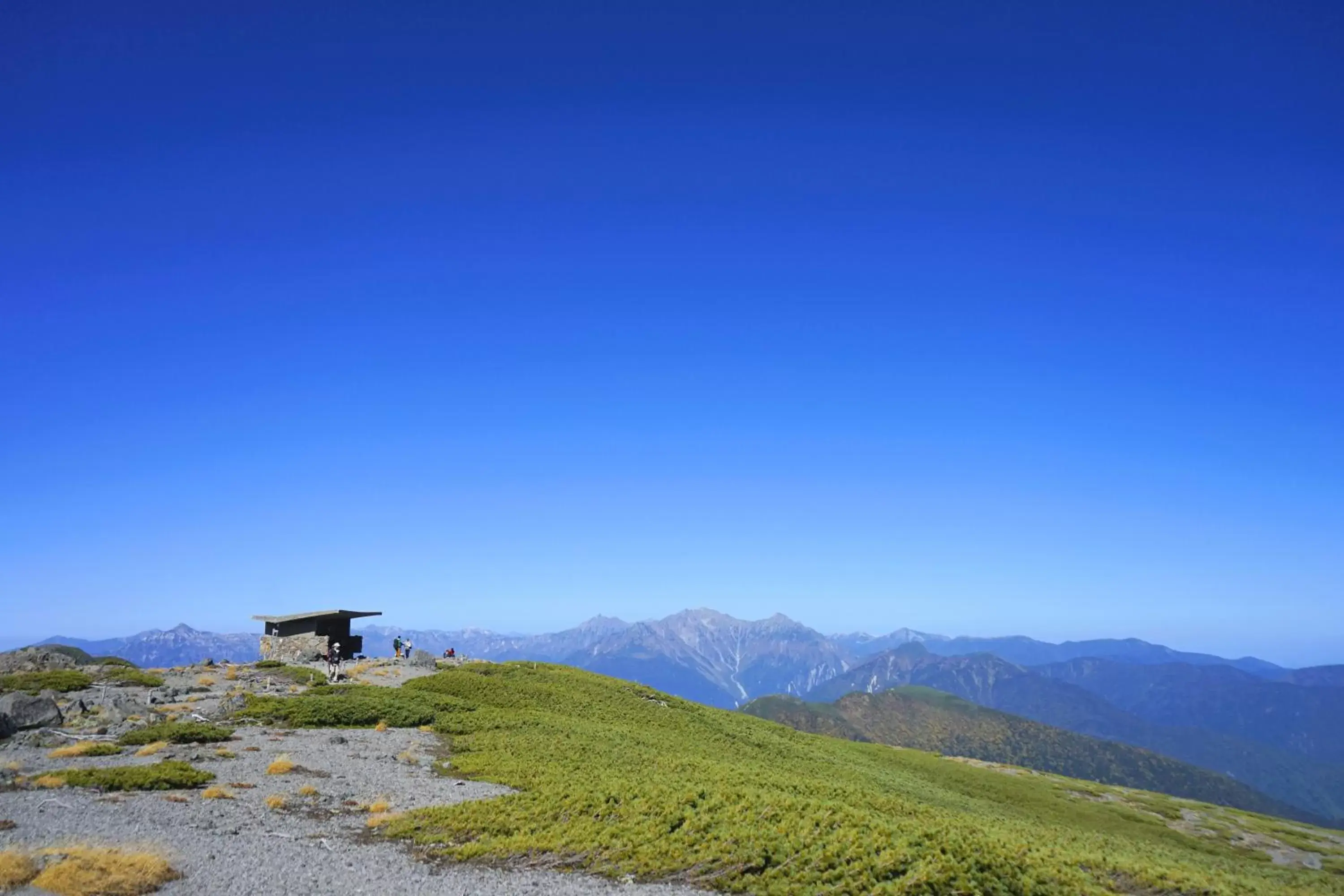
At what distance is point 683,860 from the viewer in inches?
891

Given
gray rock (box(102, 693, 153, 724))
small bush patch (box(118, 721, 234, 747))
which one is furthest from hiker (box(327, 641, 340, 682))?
small bush patch (box(118, 721, 234, 747))

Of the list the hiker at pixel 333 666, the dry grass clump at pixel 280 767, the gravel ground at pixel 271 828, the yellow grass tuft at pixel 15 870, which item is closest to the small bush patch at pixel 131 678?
the hiker at pixel 333 666

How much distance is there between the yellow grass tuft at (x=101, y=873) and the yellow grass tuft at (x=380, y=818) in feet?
22.3

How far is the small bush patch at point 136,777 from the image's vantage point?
27.8m

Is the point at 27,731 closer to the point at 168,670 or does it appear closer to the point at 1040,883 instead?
the point at 168,670

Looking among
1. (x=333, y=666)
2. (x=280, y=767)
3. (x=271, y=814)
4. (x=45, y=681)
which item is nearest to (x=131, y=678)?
(x=45, y=681)

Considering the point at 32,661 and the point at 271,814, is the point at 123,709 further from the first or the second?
the point at 32,661

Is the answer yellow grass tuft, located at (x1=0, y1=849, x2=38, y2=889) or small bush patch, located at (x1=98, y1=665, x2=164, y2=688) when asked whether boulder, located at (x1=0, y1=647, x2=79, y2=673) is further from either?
yellow grass tuft, located at (x1=0, y1=849, x2=38, y2=889)

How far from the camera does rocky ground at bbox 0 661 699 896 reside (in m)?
20.4

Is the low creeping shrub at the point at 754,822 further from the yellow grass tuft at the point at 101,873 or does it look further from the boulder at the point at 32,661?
the boulder at the point at 32,661

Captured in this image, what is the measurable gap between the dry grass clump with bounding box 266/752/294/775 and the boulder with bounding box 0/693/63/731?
1494 centimetres

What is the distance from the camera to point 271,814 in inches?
1029

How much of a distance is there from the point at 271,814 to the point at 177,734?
15245 mm

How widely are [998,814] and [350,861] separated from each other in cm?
4499
